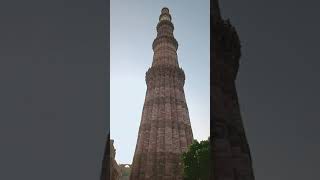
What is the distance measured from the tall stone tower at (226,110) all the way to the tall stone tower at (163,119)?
31.2 metres

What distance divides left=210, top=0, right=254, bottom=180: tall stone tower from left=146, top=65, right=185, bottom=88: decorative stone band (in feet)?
130

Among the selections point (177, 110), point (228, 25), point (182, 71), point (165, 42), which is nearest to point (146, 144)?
point (177, 110)

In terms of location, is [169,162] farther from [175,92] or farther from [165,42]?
[165,42]

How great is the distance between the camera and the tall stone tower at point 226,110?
541 centimetres

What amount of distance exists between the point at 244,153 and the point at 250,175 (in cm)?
34

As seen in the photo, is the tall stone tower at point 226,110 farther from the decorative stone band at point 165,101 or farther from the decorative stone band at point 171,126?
the decorative stone band at point 165,101

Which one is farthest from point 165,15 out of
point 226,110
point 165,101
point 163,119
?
point 226,110

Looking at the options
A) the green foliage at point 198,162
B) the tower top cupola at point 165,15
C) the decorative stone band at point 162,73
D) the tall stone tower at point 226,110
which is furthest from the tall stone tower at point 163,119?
the tall stone tower at point 226,110

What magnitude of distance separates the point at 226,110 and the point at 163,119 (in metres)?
36.3

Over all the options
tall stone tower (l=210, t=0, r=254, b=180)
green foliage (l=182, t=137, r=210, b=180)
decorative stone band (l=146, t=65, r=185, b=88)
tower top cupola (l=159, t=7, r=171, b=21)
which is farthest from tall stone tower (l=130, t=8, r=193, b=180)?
tall stone tower (l=210, t=0, r=254, b=180)

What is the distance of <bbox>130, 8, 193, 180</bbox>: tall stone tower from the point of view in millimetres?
37750

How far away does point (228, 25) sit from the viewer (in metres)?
6.73

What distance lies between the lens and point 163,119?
42.1m

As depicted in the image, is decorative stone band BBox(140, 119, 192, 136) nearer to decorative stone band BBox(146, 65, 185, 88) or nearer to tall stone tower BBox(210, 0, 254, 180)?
decorative stone band BBox(146, 65, 185, 88)
